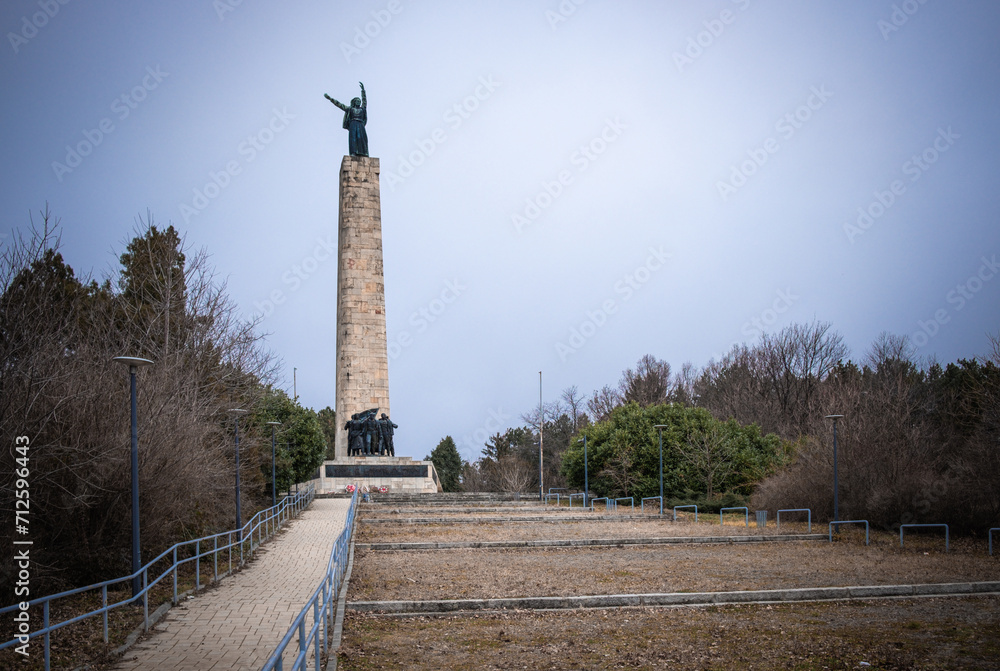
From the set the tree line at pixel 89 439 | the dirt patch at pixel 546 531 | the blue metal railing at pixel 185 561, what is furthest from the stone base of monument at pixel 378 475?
the tree line at pixel 89 439

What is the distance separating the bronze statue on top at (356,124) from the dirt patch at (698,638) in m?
34.3

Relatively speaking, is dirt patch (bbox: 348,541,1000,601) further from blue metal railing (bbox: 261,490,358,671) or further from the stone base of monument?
the stone base of monument

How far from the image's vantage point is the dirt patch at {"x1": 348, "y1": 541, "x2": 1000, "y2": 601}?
14.2 meters

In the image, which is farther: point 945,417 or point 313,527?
point 945,417

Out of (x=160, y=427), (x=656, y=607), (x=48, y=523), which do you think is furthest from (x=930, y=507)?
(x=48, y=523)

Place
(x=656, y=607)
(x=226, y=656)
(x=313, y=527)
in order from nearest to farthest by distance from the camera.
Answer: (x=226, y=656)
(x=656, y=607)
(x=313, y=527)

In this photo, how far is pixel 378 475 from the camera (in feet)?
126

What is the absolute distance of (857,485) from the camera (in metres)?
25.3

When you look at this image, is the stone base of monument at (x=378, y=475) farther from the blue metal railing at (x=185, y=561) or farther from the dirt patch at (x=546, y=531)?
the dirt patch at (x=546, y=531)

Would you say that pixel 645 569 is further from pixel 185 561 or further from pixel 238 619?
pixel 185 561

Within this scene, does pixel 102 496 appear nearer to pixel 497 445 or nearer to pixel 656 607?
pixel 656 607

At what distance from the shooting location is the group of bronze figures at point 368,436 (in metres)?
39.7

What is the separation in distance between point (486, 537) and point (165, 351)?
8.96 m

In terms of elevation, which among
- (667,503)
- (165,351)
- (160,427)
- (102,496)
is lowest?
(667,503)
